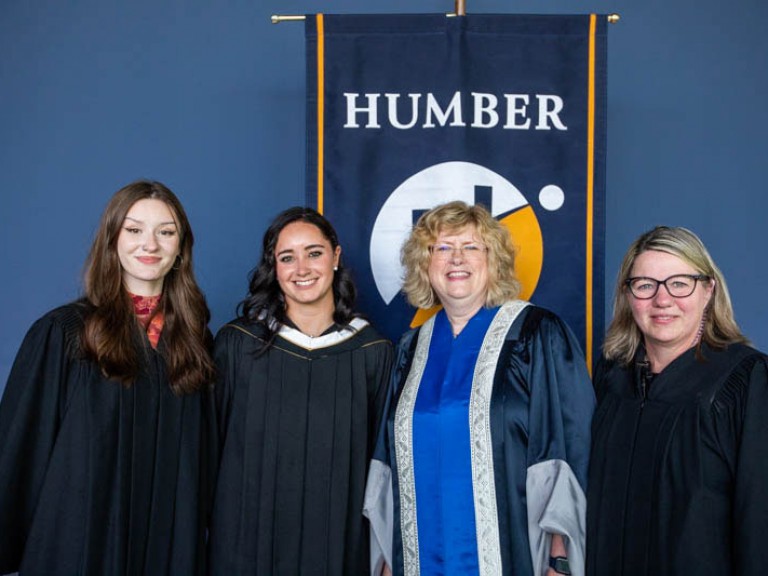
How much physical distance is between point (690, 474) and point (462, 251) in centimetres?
93

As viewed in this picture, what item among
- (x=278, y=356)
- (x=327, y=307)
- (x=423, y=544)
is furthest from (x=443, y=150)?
(x=423, y=544)

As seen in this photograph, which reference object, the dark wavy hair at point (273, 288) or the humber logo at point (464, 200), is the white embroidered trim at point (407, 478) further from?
the humber logo at point (464, 200)

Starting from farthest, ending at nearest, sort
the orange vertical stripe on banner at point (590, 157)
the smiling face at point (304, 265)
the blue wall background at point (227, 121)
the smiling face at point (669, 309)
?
1. the blue wall background at point (227, 121)
2. the orange vertical stripe on banner at point (590, 157)
3. the smiling face at point (304, 265)
4. the smiling face at point (669, 309)

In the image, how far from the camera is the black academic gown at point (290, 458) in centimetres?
244

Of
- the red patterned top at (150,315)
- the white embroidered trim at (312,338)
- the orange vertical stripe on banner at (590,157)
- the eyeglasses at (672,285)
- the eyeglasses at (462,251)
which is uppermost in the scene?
the orange vertical stripe on banner at (590,157)

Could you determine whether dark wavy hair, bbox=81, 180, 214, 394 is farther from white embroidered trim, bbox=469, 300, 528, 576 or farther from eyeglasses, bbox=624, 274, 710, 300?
eyeglasses, bbox=624, 274, 710, 300

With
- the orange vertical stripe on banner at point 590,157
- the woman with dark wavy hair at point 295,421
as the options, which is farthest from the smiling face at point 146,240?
the orange vertical stripe on banner at point 590,157

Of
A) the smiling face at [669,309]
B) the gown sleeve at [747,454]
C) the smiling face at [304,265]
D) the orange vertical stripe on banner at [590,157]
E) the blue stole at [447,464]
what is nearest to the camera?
the gown sleeve at [747,454]

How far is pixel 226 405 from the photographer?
2.53 metres

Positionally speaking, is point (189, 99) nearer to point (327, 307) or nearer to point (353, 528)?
point (327, 307)

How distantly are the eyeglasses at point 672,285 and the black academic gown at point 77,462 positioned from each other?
138 cm

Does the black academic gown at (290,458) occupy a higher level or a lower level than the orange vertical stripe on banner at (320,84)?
lower

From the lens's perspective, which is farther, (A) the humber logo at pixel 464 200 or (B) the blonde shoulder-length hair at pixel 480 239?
(A) the humber logo at pixel 464 200

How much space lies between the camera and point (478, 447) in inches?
89.6
